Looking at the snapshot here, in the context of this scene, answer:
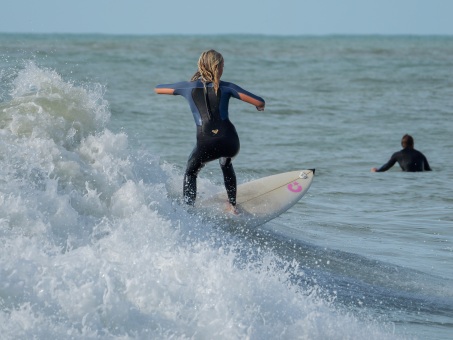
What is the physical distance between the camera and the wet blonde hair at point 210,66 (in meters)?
8.00

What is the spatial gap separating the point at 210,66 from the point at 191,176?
1087mm

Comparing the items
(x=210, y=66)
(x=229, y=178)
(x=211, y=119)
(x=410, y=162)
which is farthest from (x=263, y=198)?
(x=410, y=162)

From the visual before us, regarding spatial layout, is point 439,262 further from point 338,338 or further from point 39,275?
point 39,275

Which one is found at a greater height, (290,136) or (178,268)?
(178,268)

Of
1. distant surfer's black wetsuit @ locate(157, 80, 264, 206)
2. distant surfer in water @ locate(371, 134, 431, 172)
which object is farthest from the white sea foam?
distant surfer in water @ locate(371, 134, 431, 172)

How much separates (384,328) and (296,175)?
3.66m

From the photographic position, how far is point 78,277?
5020 millimetres

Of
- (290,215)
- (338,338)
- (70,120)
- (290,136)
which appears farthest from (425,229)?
(290,136)

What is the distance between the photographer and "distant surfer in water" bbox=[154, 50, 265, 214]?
808cm

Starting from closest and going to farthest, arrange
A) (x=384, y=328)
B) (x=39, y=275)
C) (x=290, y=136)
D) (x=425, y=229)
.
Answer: (x=39, y=275) < (x=384, y=328) < (x=425, y=229) < (x=290, y=136)

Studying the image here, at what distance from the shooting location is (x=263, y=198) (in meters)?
9.17

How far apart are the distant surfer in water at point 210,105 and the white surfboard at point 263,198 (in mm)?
468

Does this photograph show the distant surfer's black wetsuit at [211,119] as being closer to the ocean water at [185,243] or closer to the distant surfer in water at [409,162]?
the ocean water at [185,243]

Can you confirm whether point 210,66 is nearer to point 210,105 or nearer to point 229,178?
point 210,105
